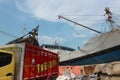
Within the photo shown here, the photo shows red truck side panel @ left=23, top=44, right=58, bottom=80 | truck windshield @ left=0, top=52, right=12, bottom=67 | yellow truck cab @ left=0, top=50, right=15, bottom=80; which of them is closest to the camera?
yellow truck cab @ left=0, top=50, right=15, bottom=80

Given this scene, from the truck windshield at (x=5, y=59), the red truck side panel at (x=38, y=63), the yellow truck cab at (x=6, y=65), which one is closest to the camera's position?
the yellow truck cab at (x=6, y=65)

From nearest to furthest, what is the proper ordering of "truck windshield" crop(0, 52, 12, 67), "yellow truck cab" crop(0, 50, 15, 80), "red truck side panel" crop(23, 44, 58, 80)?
"yellow truck cab" crop(0, 50, 15, 80) → "truck windshield" crop(0, 52, 12, 67) → "red truck side panel" crop(23, 44, 58, 80)

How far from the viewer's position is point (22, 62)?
13.0 m

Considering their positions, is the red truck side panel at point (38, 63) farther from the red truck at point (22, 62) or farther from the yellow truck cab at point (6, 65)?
the yellow truck cab at point (6, 65)

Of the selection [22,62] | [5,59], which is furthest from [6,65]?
[22,62]

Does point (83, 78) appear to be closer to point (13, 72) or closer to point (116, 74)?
point (116, 74)

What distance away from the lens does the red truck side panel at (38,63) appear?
526 inches

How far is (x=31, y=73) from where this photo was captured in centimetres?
1370

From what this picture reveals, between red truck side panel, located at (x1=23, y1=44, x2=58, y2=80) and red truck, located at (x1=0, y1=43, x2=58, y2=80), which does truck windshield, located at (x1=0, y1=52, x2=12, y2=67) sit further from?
red truck side panel, located at (x1=23, y1=44, x2=58, y2=80)

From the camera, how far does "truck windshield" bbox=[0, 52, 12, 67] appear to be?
12.3 meters

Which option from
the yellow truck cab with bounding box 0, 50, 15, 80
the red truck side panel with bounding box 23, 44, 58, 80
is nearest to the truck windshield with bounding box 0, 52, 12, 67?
the yellow truck cab with bounding box 0, 50, 15, 80

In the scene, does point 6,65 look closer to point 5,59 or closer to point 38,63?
point 5,59

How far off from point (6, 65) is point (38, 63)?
8.64 ft

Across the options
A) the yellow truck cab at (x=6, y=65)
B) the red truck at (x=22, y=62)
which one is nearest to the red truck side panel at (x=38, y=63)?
the red truck at (x=22, y=62)
